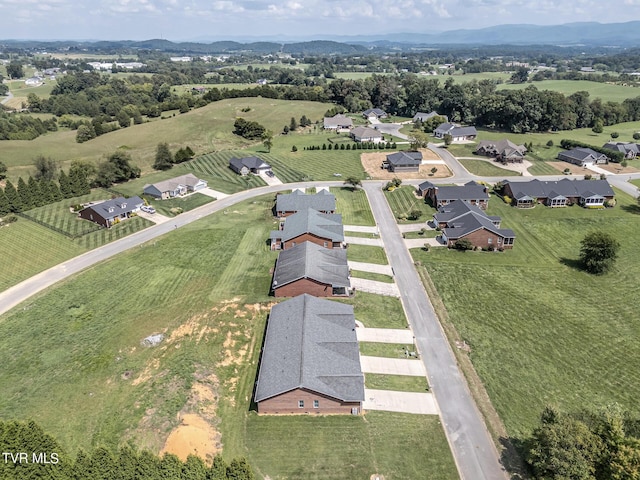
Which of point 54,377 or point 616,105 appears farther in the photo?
point 616,105

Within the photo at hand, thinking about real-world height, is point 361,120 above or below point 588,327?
above

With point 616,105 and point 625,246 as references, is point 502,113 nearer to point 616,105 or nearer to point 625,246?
point 616,105

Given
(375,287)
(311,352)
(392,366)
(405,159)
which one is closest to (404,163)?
(405,159)

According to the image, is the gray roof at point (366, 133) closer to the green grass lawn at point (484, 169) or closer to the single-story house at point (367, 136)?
the single-story house at point (367, 136)

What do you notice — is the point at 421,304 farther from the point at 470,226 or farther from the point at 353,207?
the point at 353,207

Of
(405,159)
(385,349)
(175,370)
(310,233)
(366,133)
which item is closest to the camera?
(175,370)

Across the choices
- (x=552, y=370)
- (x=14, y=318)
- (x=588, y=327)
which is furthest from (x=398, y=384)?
(x=14, y=318)
